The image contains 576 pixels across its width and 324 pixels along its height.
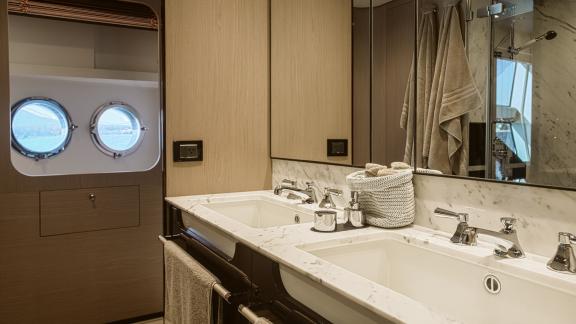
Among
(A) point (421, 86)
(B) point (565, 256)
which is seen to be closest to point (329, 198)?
(A) point (421, 86)

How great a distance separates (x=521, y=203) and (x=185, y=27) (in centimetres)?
164

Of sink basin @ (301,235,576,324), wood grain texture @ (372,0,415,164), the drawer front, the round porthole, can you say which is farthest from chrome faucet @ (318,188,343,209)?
the round porthole

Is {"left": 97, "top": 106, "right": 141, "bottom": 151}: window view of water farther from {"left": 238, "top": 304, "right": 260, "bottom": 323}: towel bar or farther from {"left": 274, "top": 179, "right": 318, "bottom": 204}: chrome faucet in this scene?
{"left": 238, "top": 304, "right": 260, "bottom": 323}: towel bar

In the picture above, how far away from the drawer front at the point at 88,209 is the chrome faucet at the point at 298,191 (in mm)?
984

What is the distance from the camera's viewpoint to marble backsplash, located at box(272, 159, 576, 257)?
1047 mm

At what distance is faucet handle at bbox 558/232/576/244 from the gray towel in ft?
3.21

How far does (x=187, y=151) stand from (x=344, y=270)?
1314mm

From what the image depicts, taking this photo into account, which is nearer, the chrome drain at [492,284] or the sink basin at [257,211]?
the chrome drain at [492,284]

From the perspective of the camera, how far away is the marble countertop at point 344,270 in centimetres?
78

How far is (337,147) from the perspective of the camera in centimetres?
188

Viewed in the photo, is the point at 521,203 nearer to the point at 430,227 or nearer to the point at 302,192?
the point at 430,227

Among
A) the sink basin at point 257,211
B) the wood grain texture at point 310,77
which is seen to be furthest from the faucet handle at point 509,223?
the sink basin at point 257,211

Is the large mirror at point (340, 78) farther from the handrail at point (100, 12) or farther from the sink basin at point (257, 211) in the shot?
the handrail at point (100, 12)

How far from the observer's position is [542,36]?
1.12 meters
